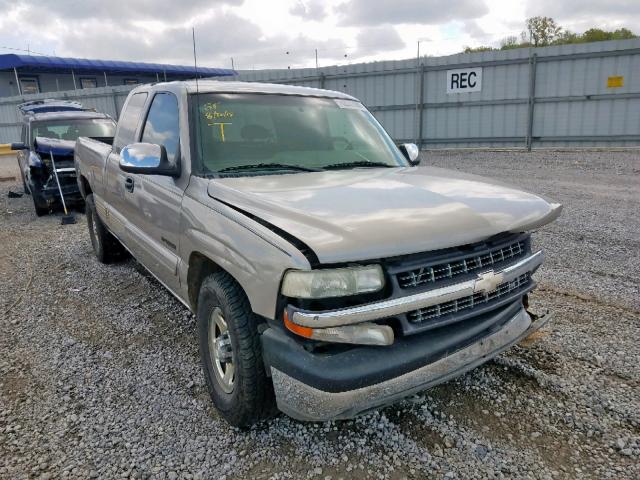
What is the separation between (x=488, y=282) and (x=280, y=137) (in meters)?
1.74

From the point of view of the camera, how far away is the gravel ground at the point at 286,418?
2398 millimetres

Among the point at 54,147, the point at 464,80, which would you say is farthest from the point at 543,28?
the point at 54,147

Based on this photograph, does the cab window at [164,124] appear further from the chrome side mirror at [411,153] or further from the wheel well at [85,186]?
the wheel well at [85,186]

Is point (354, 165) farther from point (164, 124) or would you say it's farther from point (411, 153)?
point (164, 124)

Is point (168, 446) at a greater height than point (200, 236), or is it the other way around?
point (200, 236)

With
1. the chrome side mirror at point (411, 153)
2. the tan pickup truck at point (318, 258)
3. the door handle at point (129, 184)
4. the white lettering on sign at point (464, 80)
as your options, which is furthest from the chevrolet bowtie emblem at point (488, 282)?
the white lettering on sign at point (464, 80)

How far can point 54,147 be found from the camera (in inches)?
348

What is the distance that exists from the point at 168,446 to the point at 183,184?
1510 mm

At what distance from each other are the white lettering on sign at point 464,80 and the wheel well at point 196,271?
14001 millimetres

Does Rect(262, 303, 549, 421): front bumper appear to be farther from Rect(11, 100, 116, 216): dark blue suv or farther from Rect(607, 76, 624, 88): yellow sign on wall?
Rect(607, 76, 624, 88): yellow sign on wall

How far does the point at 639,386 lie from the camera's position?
9.55 ft

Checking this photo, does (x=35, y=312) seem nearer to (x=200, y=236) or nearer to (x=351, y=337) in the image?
(x=200, y=236)

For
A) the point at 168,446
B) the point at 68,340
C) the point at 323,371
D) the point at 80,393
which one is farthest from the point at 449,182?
the point at 68,340

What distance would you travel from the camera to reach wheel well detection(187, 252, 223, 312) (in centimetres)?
284
